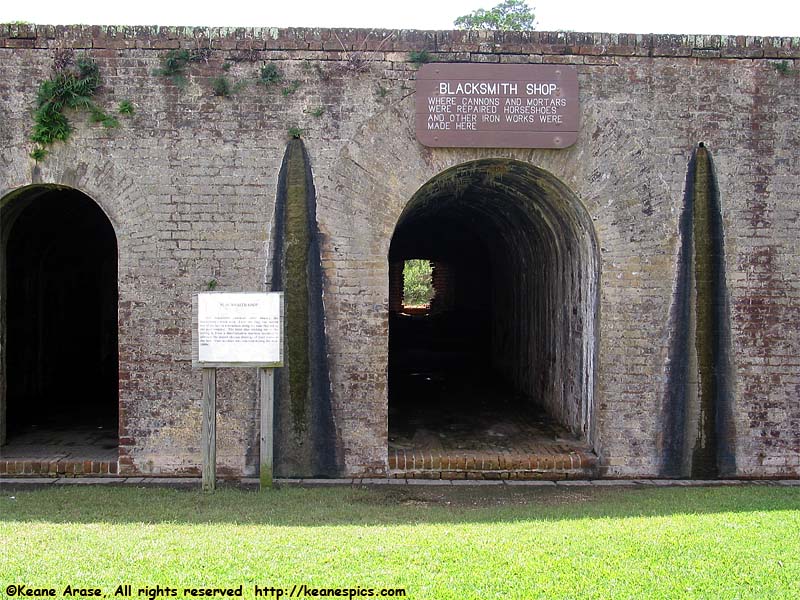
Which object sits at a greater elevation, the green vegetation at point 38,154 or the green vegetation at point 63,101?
the green vegetation at point 63,101

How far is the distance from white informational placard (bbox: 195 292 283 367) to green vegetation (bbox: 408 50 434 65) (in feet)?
9.88

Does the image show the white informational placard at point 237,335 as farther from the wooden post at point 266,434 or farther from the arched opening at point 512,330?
the arched opening at point 512,330

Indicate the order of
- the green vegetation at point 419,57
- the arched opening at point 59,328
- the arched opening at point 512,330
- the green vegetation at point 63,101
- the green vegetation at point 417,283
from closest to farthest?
1. the green vegetation at point 63,101
2. the green vegetation at point 419,57
3. the arched opening at point 512,330
4. the arched opening at point 59,328
5. the green vegetation at point 417,283

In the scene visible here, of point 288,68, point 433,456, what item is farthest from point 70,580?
point 288,68

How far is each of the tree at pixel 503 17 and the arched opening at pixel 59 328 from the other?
984 inches

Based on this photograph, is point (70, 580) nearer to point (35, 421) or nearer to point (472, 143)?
point (472, 143)

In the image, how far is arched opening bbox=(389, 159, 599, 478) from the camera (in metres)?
7.86

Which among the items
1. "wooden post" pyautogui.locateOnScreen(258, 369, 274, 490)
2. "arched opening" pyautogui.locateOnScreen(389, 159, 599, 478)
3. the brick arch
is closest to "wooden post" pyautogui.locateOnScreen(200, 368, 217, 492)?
"wooden post" pyautogui.locateOnScreen(258, 369, 274, 490)

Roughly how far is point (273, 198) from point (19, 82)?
296 centimetres

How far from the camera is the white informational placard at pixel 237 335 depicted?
6.52 meters

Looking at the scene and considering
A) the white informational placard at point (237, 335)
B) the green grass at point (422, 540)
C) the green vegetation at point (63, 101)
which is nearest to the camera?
the green grass at point (422, 540)

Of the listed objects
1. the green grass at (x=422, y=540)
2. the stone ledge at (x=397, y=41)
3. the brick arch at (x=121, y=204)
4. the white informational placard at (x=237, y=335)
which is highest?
the stone ledge at (x=397, y=41)

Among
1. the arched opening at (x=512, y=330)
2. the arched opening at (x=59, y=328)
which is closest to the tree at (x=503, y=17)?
the arched opening at (x=512, y=330)

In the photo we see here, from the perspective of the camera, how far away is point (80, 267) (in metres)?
11.9
